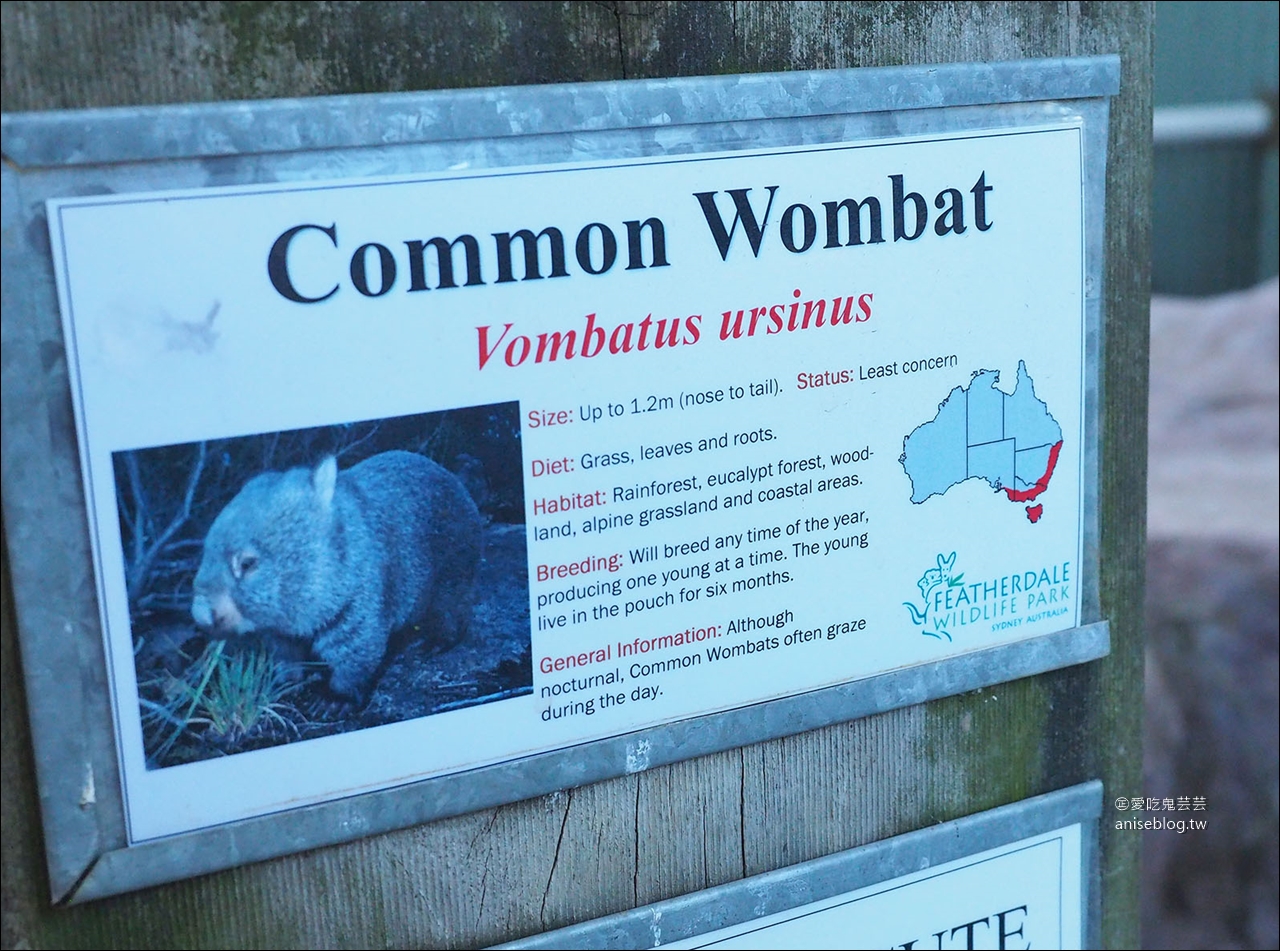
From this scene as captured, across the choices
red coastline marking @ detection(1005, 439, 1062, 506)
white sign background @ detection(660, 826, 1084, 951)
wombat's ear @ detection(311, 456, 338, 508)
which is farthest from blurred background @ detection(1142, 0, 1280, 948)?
wombat's ear @ detection(311, 456, 338, 508)

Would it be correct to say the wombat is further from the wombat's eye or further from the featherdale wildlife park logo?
the featherdale wildlife park logo

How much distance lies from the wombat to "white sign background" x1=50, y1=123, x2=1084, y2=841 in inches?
2.2

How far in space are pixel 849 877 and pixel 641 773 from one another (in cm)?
29

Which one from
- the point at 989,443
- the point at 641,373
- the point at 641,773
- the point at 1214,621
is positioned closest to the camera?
the point at 641,373

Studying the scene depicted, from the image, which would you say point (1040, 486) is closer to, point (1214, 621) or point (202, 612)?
point (202, 612)

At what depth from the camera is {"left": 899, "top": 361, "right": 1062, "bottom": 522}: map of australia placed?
4.46 feet

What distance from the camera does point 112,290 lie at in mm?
982

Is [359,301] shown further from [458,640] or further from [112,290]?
[458,640]

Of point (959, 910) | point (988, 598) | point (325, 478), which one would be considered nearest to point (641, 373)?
point (325, 478)

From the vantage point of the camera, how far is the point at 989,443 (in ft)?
4.58

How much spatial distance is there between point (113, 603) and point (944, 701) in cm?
90

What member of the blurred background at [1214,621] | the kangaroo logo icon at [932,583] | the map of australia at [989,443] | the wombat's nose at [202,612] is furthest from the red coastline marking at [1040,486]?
the blurred background at [1214,621]

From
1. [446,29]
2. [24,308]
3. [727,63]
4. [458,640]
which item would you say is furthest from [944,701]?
[24,308]

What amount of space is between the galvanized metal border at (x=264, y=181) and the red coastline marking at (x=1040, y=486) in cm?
32
